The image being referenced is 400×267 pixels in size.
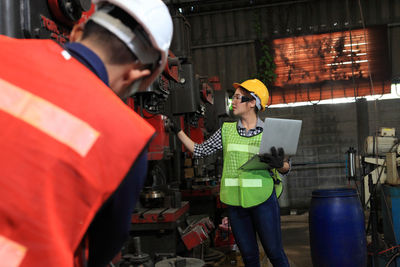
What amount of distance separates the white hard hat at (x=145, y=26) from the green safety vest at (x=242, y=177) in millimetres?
1631

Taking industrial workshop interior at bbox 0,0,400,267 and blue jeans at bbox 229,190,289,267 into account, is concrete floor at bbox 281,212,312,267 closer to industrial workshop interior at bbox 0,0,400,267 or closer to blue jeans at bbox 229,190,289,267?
industrial workshop interior at bbox 0,0,400,267

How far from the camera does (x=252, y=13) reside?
707 centimetres

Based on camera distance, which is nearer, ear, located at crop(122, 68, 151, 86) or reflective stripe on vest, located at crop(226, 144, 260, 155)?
ear, located at crop(122, 68, 151, 86)

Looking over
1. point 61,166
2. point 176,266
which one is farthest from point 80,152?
point 176,266

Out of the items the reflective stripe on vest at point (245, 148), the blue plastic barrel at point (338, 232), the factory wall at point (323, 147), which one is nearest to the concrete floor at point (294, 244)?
the factory wall at point (323, 147)

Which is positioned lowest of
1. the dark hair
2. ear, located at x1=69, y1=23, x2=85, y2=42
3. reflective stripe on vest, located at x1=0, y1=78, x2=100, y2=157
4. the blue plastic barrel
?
the blue plastic barrel

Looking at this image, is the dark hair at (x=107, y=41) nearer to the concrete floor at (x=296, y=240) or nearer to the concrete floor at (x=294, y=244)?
the concrete floor at (x=294, y=244)

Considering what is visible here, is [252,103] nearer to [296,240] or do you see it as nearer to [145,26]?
[145,26]

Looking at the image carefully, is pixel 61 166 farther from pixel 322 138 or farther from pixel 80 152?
pixel 322 138

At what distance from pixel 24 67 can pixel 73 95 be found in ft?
0.33

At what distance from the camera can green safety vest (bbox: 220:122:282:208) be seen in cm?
238

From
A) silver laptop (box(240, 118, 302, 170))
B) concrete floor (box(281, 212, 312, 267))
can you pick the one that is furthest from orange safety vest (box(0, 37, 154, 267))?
concrete floor (box(281, 212, 312, 267))

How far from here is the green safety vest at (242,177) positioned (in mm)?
2381

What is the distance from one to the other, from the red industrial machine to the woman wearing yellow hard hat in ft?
1.58
